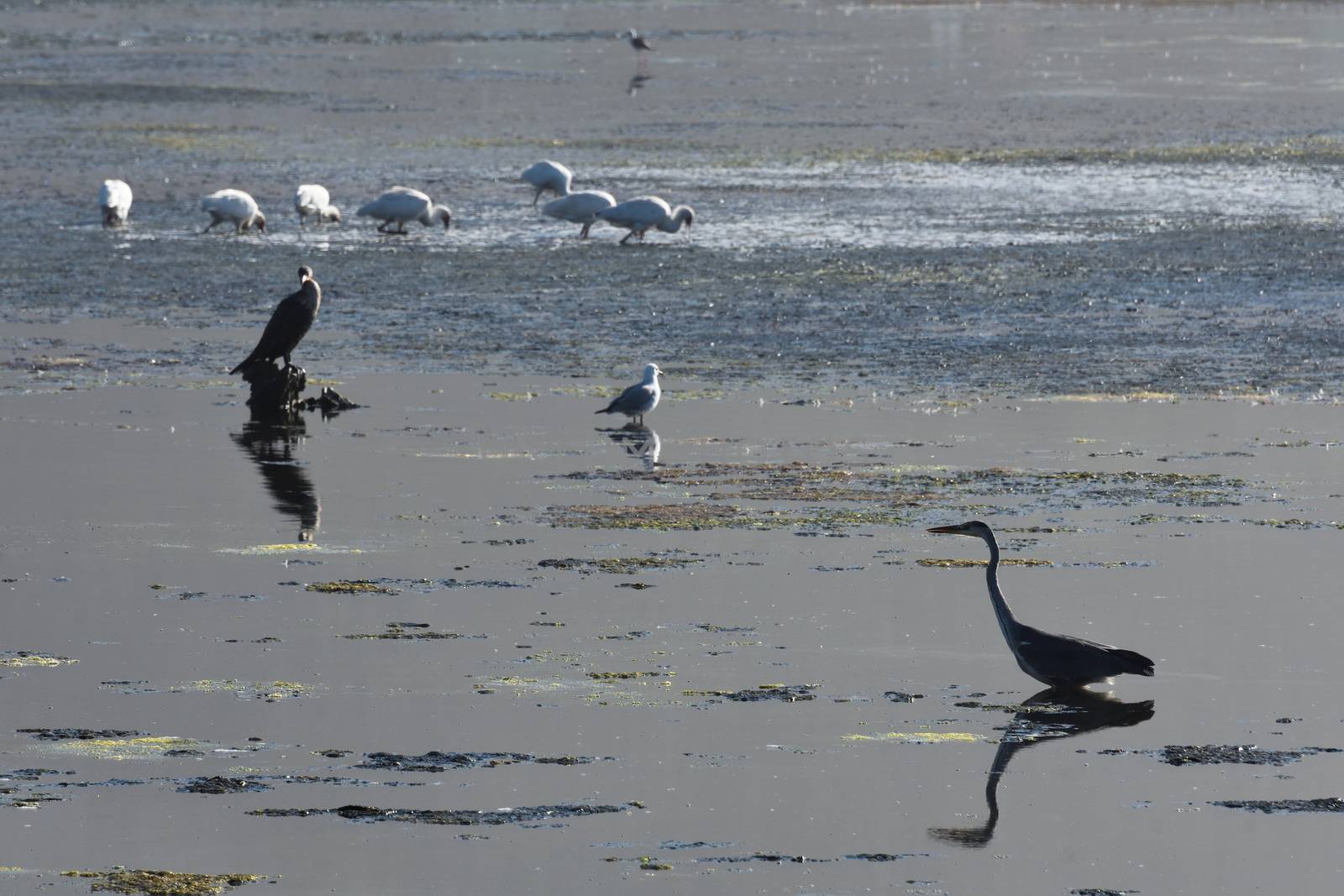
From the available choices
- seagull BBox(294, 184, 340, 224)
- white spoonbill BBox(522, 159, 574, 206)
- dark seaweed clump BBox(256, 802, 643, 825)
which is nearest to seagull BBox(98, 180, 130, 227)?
seagull BBox(294, 184, 340, 224)

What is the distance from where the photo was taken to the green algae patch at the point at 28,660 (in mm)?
10477

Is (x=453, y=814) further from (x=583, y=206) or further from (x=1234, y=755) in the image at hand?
(x=583, y=206)

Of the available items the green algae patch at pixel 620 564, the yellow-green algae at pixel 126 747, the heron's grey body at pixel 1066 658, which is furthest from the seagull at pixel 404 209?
the yellow-green algae at pixel 126 747

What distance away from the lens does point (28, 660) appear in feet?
34.6

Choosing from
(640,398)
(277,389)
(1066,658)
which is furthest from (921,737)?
(277,389)

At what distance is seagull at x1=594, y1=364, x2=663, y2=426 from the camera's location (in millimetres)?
16500

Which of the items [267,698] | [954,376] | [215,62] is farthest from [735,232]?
[215,62]

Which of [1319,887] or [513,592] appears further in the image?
[513,592]

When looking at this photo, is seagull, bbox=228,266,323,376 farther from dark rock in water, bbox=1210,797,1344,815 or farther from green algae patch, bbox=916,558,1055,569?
dark rock in water, bbox=1210,797,1344,815

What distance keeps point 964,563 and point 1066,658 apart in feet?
8.34

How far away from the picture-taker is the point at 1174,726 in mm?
9711

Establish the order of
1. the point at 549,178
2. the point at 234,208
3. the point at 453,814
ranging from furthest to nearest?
the point at 549,178 → the point at 234,208 → the point at 453,814

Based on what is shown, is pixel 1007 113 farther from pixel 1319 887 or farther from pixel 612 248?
pixel 1319 887

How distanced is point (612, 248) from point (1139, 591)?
15373mm
